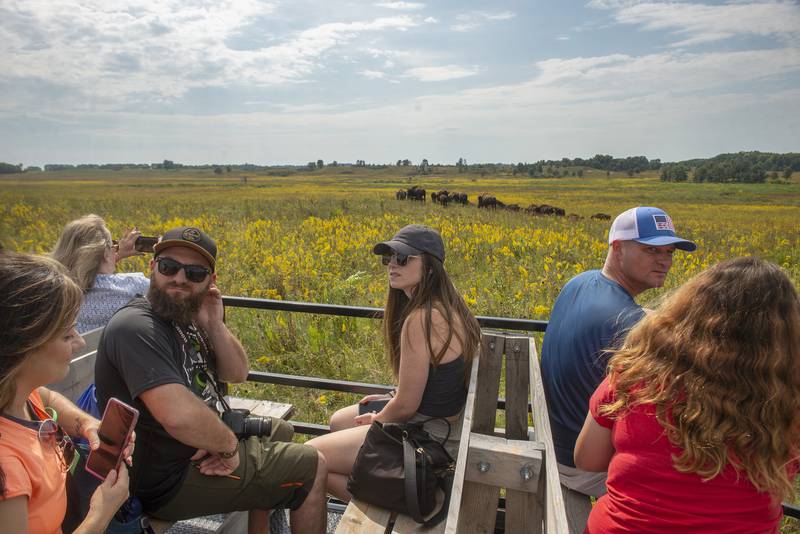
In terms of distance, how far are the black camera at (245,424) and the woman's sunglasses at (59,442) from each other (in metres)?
0.70

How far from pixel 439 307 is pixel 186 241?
4.23 ft

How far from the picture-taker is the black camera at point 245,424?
7.79ft

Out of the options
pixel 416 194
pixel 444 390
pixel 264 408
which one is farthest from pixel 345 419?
pixel 416 194

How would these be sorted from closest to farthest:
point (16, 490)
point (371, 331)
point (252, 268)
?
point (16, 490), point (371, 331), point (252, 268)

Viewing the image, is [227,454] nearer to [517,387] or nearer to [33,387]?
[33,387]

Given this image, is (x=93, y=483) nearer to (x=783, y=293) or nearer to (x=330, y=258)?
(x=783, y=293)

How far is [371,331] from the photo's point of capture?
6.32 metres

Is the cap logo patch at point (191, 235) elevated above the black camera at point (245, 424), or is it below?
above

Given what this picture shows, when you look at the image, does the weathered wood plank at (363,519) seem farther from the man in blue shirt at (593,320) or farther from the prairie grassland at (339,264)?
the prairie grassland at (339,264)

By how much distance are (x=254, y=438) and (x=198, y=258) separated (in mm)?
920

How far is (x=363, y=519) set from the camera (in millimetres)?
2117

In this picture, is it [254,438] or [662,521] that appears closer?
[662,521]

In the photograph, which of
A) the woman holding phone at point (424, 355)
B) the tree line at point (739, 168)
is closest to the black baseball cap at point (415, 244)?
the woman holding phone at point (424, 355)

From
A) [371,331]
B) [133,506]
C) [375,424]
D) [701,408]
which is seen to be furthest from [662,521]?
[371,331]
